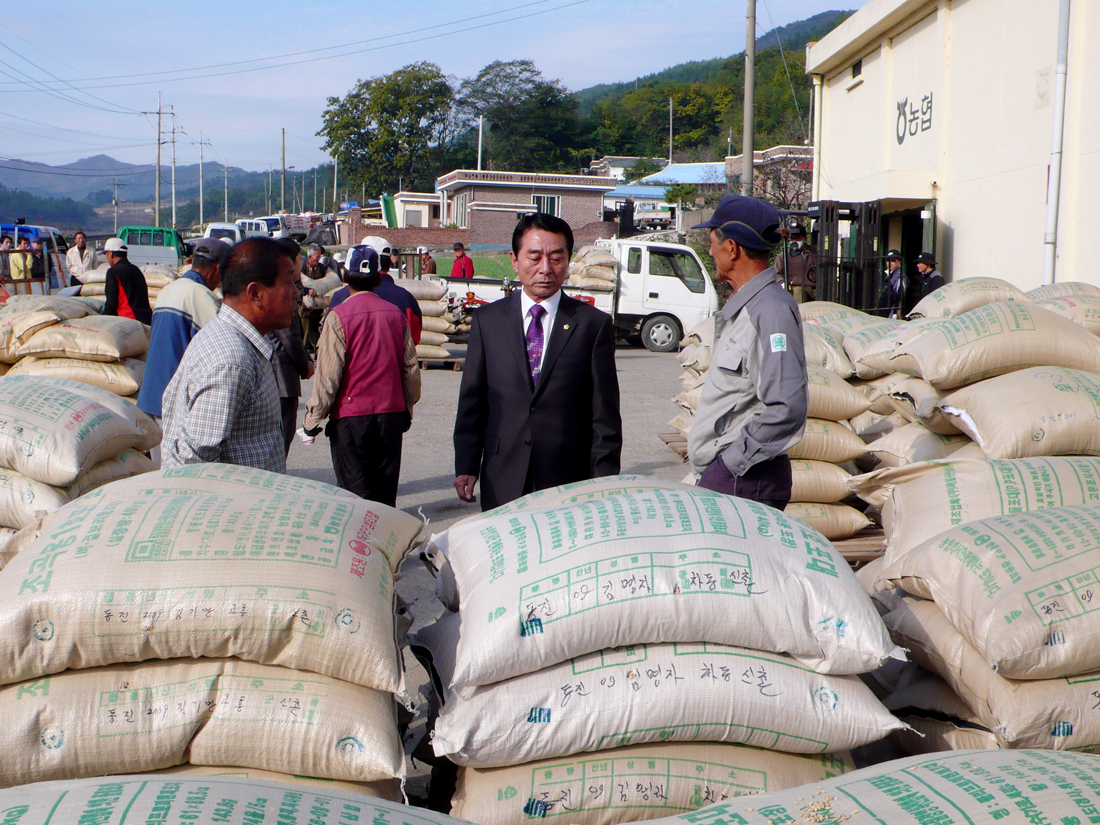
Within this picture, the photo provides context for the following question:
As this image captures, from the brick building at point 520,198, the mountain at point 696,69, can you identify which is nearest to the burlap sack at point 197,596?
the brick building at point 520,198

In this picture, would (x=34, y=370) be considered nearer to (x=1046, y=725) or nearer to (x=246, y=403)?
(x=246, y=403)

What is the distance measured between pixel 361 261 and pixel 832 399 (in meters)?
2.61

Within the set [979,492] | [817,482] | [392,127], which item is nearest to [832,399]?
[817,482]

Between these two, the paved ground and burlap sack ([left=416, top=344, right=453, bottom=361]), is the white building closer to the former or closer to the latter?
the paved ground

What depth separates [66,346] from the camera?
18.8 ft

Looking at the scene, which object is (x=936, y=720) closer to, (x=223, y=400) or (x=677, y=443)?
(x=223, y=400)

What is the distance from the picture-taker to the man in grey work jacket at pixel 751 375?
285 centimetres

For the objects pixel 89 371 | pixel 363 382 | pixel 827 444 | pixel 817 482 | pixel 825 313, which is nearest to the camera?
pixel 363 382

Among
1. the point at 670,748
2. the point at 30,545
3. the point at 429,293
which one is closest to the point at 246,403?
the point at 30,545

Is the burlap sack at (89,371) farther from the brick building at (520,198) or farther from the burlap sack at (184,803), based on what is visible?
the brick building at (520,198)

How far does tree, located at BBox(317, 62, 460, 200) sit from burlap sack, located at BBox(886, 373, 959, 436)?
5753 cm

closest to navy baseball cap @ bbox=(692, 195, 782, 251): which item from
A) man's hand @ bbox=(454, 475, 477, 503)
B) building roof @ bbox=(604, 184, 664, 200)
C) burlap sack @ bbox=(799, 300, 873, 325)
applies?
man's hand @ bbox=(454, 475, 477, 503)

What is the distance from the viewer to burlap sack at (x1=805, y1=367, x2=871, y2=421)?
5.14 meters

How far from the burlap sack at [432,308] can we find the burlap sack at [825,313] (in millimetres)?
7042
